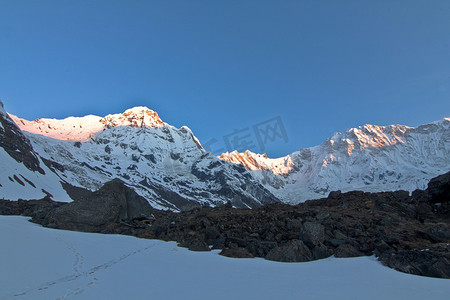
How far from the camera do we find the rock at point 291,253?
1318 cm

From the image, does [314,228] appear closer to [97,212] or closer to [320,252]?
[320,252]

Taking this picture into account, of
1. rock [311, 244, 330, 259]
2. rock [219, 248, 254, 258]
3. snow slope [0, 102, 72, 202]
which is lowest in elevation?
rock [311, 244, 330, 259]

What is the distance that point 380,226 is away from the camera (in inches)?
653

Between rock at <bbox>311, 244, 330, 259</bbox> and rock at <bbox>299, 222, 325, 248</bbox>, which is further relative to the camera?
rock at <bbox>299, 222, 325, 248</bbox>

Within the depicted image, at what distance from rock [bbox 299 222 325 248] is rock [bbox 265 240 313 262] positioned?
0.84 meters

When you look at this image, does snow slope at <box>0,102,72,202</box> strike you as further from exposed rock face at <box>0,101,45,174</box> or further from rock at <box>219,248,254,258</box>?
rock at <box>219,248,254,258</box>

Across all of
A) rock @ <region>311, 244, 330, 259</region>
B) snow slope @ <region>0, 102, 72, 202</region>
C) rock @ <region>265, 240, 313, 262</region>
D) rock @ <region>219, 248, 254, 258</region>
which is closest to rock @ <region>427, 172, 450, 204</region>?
rock @ <region>311, 244, 330, 259</region>

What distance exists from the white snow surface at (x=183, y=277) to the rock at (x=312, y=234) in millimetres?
→ 1797

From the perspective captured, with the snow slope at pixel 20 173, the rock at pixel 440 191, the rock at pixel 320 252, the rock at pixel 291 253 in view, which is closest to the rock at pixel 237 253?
the rock at pixel 291 253

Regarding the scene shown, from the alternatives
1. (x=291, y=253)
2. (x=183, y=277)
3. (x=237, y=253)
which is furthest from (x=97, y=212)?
A: (x=291, y=253)

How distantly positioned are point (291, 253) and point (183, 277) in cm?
568

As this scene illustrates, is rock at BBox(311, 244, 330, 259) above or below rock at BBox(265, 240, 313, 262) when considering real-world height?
below

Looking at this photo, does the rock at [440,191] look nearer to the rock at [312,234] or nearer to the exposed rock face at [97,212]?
the rock at [312,234]

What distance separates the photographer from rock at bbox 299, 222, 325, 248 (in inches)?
570
